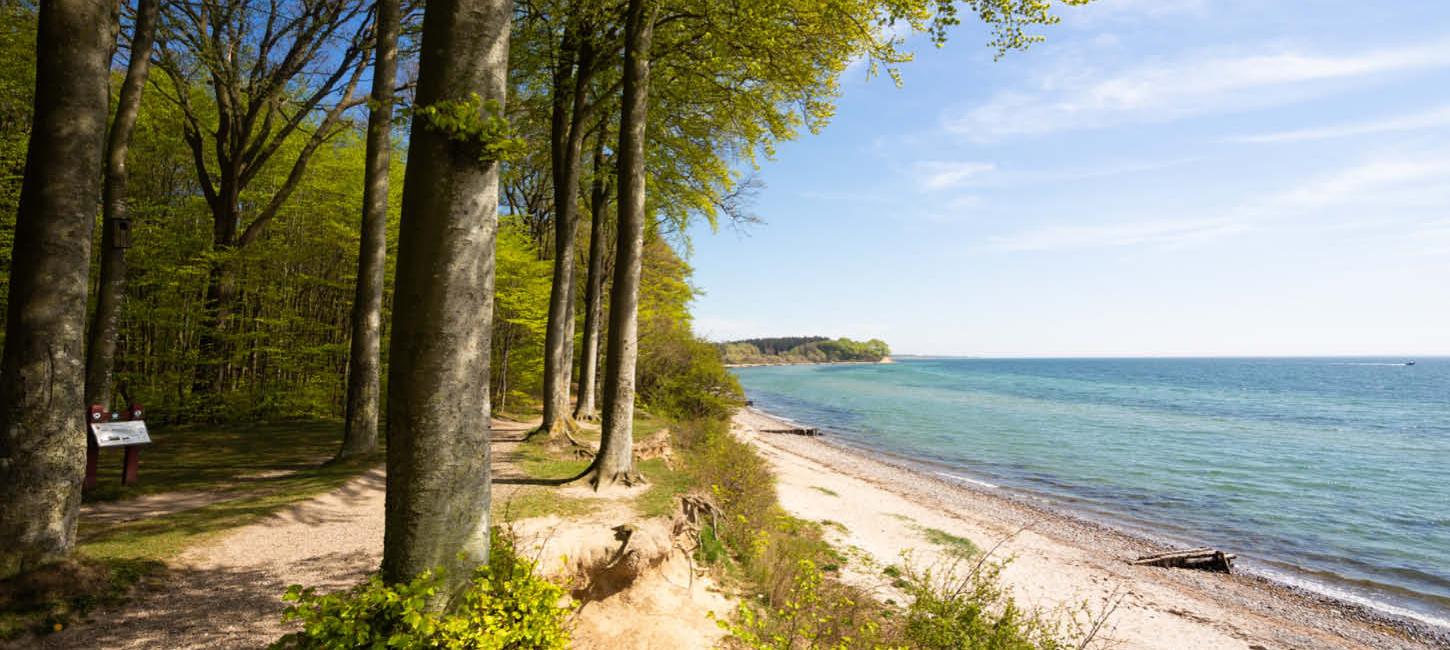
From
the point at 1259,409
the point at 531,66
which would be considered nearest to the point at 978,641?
the point at 531,66

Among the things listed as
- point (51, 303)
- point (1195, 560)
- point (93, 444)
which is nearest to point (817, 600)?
point (51, 303)

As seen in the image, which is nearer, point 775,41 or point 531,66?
point 775,41

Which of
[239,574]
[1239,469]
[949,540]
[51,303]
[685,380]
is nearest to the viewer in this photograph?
[51,303]

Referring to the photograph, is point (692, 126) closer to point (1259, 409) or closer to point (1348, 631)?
point (1348, 631)

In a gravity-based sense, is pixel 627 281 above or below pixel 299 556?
above

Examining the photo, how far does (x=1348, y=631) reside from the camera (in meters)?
10.4

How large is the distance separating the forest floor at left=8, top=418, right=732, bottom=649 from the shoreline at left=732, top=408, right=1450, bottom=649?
4.70 meters

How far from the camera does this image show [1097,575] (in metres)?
12.0

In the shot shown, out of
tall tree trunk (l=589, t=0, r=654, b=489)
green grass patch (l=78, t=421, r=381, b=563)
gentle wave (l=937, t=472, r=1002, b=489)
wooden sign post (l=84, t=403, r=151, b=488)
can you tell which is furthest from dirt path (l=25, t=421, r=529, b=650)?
gentle wave (l=937, t=472, r=1002, b=489)

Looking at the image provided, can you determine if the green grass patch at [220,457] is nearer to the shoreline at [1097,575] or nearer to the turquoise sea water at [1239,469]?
the shoreline at [1097,575]

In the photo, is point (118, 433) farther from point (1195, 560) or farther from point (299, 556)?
point (1195, 560)

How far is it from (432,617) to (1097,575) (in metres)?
12.9

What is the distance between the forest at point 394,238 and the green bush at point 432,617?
29 mm

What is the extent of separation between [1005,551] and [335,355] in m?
17.4
